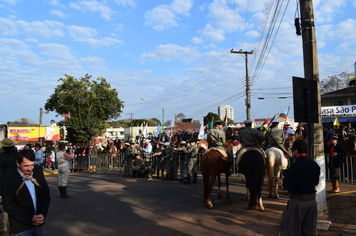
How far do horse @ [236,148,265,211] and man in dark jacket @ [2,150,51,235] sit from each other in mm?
5084

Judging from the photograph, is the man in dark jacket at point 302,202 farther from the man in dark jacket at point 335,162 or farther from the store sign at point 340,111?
the store sign at point 340,111

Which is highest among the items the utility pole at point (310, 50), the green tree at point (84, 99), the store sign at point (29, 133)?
the green tree at point (84, 99)

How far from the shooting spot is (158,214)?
7.37 metres

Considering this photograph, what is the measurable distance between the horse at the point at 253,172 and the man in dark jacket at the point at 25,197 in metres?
5.08

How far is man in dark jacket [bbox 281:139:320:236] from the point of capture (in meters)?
4.42

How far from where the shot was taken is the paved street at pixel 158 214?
6.09 metres

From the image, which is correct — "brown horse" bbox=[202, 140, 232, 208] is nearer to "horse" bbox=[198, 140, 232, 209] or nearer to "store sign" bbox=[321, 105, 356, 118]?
"horse" bbox=[198, 140, 232, 209]

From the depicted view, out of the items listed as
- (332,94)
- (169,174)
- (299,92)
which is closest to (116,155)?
(169,174)

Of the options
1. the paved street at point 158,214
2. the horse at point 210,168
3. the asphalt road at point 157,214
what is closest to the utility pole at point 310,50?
the paved street at point 158,214

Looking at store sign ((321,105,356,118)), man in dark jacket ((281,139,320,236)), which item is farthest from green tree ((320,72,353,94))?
man in dark jacket ((281,139,320,236))

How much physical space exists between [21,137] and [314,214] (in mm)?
42572

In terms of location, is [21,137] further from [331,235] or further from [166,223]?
[331,235]

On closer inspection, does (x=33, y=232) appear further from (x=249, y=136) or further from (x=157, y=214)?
(x=249, y=136)

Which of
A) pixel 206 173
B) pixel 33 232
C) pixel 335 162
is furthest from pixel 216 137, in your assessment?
pixel 33 232
